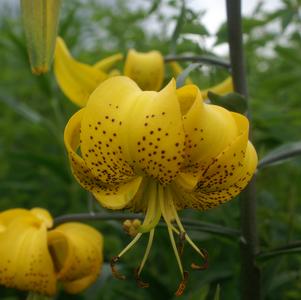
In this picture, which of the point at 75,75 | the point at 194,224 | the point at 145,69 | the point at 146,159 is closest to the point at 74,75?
the point at 75,75

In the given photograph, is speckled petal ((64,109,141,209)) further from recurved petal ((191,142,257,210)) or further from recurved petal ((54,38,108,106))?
recurved petal ((54,38,108,106))

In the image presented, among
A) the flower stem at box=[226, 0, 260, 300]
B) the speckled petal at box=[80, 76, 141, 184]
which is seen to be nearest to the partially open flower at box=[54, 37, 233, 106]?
the flower stem at box=[226, 0, 260, 300]

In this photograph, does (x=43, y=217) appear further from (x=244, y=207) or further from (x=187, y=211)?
(x=187, y=211)

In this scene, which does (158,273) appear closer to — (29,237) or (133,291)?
(133,291)

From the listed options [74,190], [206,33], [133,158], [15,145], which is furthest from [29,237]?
[15,145]

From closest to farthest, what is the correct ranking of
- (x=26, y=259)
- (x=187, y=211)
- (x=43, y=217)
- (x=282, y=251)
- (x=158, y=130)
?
1. (x=158, y=130)
2. (x=282, y=251)
3. (x=26, y=259)
4. (x=43, y=217)
5. (x=187, y=211)

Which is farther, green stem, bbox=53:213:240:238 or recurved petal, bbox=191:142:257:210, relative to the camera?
green stem, bbox=53:213:240:238

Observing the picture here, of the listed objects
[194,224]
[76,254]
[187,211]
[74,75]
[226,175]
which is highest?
[226,175]
